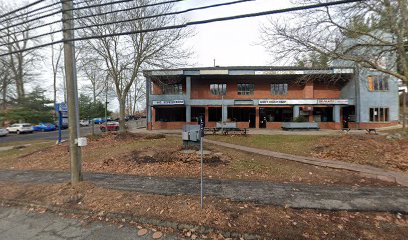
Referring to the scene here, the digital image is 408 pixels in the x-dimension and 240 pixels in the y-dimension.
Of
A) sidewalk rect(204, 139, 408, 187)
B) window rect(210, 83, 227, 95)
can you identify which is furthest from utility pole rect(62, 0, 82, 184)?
window rect(210, 83, 227, 95)

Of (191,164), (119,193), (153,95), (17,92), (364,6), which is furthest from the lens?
(17,92)

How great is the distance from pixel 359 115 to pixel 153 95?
25340 mm

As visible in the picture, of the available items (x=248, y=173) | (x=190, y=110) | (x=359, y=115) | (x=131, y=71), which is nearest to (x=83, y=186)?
(x=248, y=173)

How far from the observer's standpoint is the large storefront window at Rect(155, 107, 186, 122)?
2938 centimetres

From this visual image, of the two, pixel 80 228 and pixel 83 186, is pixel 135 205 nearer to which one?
pixel 80 228

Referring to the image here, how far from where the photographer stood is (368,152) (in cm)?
1013

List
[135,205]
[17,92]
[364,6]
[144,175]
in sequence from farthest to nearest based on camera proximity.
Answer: [17,92] < [364,6] < [144,175] < [135,205]

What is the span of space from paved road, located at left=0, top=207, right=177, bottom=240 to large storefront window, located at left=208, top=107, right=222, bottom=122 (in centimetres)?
2501

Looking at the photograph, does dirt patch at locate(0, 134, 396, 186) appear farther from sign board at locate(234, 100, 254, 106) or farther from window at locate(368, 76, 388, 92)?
window at locate(368, 76, 388, 92)

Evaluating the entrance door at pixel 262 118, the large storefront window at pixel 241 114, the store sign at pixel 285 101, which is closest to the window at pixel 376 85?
the store sign at pixel 285 101

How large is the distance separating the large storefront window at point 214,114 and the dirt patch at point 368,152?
57.8 ft

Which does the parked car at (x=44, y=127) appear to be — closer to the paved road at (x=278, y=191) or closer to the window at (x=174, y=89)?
the window at (x=174, y=89)

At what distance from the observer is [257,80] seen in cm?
2939

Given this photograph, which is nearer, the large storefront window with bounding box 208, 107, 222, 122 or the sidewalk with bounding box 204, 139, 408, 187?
the sidewalk with bounding box 204, 139, 408, 187
